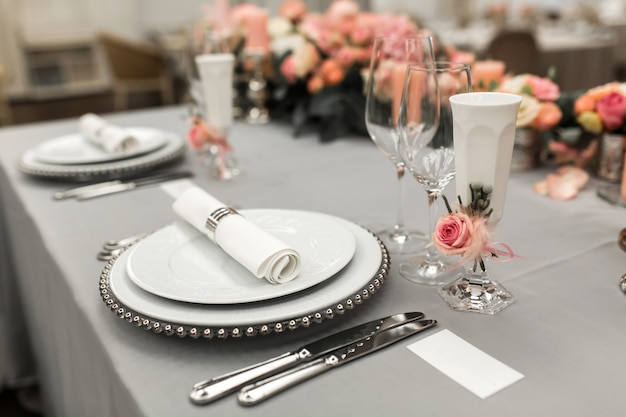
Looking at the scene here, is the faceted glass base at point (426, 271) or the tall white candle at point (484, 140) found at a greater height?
the tall white candle at point (484, 140)

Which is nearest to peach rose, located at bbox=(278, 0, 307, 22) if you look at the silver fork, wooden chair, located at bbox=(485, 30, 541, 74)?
the silver fork

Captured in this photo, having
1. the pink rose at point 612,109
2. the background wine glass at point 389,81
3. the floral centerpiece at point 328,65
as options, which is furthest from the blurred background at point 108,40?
the background wine glass at point 389,81

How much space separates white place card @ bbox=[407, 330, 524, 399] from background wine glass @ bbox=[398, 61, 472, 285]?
0.13m

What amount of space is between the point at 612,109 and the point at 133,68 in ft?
15.6

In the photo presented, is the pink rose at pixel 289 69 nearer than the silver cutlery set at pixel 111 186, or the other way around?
the silver cutlery set at pixel 111 186

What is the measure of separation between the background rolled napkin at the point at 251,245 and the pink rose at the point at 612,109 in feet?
2.31

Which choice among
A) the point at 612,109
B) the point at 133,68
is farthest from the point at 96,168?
the point at 133,68

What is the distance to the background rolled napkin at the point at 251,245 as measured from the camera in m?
0.69

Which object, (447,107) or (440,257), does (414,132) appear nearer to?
(447,107)

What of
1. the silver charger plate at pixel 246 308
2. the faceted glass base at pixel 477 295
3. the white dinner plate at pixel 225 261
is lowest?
the faceted glass base at pixel 477 295

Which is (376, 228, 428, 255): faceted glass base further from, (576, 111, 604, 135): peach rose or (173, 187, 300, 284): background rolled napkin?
(576, 111, 604, 135): peach rose

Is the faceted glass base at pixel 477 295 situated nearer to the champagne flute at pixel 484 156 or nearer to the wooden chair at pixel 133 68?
the champagne flute at pixel 484 156

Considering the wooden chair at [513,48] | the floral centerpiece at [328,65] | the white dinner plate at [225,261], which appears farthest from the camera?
the wooden chair at [513,48]

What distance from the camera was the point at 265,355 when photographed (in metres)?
0.64
